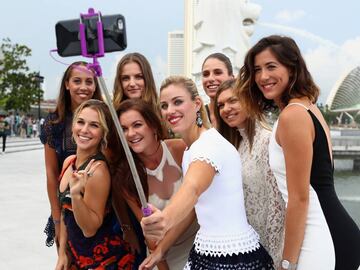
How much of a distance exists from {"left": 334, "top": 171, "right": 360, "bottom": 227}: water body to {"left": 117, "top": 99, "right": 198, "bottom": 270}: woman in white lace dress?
18.1 feet

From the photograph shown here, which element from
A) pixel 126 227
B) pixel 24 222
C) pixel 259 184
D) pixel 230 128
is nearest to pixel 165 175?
pixel 126 227

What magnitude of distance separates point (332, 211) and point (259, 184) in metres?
0.38

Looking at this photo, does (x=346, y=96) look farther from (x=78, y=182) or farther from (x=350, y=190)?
(x=78, y=182)

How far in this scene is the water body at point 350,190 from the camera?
880 centimetres

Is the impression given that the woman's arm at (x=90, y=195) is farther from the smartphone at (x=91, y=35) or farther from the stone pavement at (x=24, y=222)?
the stone pavement at (x=24, y=222)

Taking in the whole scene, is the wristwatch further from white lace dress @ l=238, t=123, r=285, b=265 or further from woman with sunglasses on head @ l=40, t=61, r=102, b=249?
woman with sunglasses on head @ l=40, t=61, r=102, b=249

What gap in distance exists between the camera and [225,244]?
1.87 meters

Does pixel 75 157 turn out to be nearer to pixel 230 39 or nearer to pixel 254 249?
pixel 254 249

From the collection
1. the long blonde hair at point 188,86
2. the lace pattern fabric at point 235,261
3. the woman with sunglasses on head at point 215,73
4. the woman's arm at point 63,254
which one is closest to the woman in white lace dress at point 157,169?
the long blonde hair at point 188,86

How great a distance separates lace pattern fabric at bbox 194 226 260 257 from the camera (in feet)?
6.12

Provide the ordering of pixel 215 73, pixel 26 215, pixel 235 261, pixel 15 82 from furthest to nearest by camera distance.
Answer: pixel 15 82 → pixel 26 215 → pixel 215 73 → pixel 235 261

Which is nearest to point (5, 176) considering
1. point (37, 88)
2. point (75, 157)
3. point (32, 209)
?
point (32, 209)

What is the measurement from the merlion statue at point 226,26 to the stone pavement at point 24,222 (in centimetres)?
736

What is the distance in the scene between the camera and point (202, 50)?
16.2 metres
